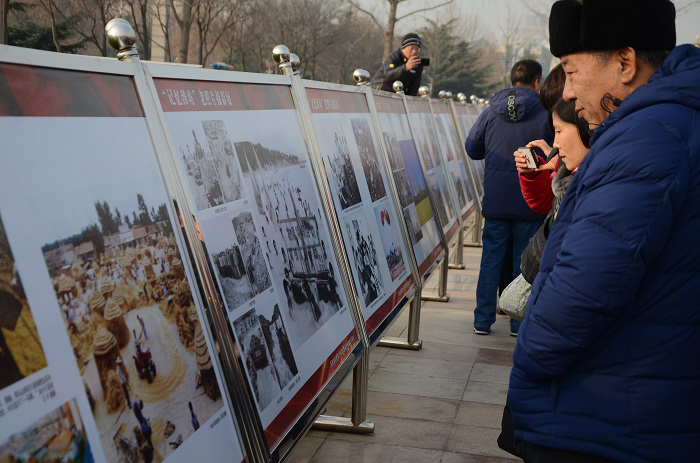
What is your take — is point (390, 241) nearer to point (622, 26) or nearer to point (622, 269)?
point (622, 26)

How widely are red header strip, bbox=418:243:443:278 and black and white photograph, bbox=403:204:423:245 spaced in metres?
0.18

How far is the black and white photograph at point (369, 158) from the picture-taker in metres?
4.60

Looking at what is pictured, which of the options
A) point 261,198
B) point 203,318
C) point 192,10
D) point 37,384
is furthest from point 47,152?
point 192,10

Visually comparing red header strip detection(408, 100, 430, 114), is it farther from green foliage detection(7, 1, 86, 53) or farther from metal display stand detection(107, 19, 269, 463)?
green foliage detection(7, 1, 86, 53)

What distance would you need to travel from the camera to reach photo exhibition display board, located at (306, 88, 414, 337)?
3.93m

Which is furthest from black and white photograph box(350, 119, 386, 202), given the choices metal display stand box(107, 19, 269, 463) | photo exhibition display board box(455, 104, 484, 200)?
photo exhibition display board box(455, 104, 484, 200)

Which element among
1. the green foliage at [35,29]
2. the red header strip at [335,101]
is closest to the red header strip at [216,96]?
the red header strip at [335,101]

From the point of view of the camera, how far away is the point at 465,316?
7.02 m

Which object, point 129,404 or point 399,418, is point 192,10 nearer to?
point 399,418

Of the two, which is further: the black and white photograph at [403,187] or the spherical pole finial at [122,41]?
the black and white photograph at [403,187]

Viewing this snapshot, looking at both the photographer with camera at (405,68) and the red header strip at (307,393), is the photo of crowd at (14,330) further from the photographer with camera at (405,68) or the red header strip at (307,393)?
the photographer with camera at (405,68)

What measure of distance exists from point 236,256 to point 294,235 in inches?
24.5

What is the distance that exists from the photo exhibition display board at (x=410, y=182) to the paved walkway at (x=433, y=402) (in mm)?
646

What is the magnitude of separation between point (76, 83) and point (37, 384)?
2.44 ft
